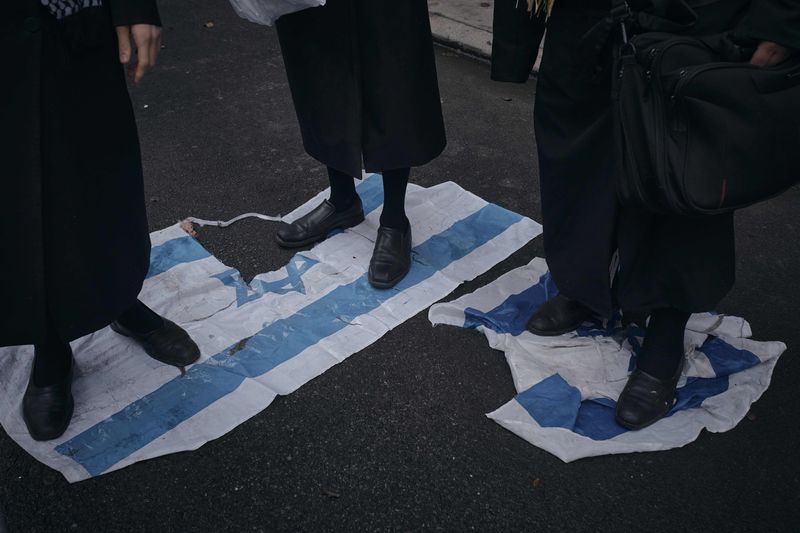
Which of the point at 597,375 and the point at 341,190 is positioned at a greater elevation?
the point at 341,190

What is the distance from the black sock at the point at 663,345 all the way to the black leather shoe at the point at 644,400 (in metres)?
0.03

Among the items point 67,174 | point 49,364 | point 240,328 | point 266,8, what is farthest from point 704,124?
point 49,364

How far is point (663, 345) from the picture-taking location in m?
2.17

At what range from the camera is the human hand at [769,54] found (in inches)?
59.9

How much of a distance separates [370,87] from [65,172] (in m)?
1.11

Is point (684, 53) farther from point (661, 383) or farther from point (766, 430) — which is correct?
point (766, 430)

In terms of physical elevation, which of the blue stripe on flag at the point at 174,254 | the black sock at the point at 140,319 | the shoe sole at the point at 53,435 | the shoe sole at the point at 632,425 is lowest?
the shoe sole at the point at 632,425

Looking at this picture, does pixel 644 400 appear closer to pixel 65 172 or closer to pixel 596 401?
pixel 596 401

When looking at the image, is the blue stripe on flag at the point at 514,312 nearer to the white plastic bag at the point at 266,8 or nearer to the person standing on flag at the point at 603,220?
the person standing on flag at the point at 603,220

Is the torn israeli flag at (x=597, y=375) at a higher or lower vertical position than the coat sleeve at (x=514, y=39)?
lower

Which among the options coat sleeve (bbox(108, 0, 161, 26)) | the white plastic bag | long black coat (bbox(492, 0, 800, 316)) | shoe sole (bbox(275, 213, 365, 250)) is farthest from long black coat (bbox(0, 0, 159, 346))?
long black coat (bbox(492, 0, 800, 316))

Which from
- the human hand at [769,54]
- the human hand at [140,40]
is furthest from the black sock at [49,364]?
the human hand at [769,54]

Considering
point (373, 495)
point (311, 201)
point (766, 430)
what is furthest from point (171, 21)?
point (766, 430)

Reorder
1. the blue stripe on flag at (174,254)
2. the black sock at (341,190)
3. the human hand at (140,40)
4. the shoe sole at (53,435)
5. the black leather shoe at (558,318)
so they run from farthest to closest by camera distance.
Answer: the black sock at (341,190) < the blue stripe on flag at (174,254) < the black leather shoe at (558,318) < the shoe sole at (53,435) < the human hand at (140,40)
